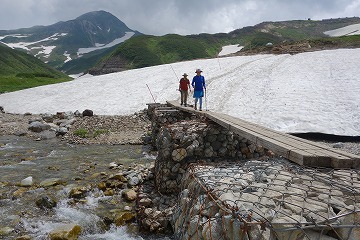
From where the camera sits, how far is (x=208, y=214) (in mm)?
4570

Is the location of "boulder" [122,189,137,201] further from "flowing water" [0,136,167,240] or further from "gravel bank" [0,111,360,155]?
"gravel bank" [0,111,360,155]

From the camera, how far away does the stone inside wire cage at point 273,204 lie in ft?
11.5

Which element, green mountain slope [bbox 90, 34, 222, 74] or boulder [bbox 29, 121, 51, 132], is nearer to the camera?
boulder [bbox 29, 121, 51, 132]

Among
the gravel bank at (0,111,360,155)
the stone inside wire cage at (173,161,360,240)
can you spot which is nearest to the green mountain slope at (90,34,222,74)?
the gravel bank at (0,111,360,155)

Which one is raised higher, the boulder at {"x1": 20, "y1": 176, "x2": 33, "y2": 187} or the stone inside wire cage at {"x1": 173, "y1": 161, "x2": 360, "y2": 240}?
the stone inside wire cage at {"x1": 173, "y1": 161, "x2": 360, "y2": 240}

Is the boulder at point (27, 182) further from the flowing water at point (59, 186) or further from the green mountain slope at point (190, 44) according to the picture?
the green mountain slope at point (190, 44)

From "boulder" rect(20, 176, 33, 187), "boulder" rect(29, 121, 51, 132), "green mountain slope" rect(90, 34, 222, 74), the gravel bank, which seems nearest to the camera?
"boulder" rect(20, 176, 33, 187)

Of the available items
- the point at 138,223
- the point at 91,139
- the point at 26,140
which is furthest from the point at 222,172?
the point at 26,140

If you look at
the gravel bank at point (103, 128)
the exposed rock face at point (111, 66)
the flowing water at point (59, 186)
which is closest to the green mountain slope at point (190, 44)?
the exposed rock face at point (111, 66)

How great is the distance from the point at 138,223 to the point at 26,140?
14294 millimetres

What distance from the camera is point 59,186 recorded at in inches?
392

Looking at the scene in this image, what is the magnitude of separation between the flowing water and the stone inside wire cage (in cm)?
325

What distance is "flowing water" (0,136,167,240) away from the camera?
7.52m

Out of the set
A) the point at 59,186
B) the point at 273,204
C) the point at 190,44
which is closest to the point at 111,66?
the point at 190,44
